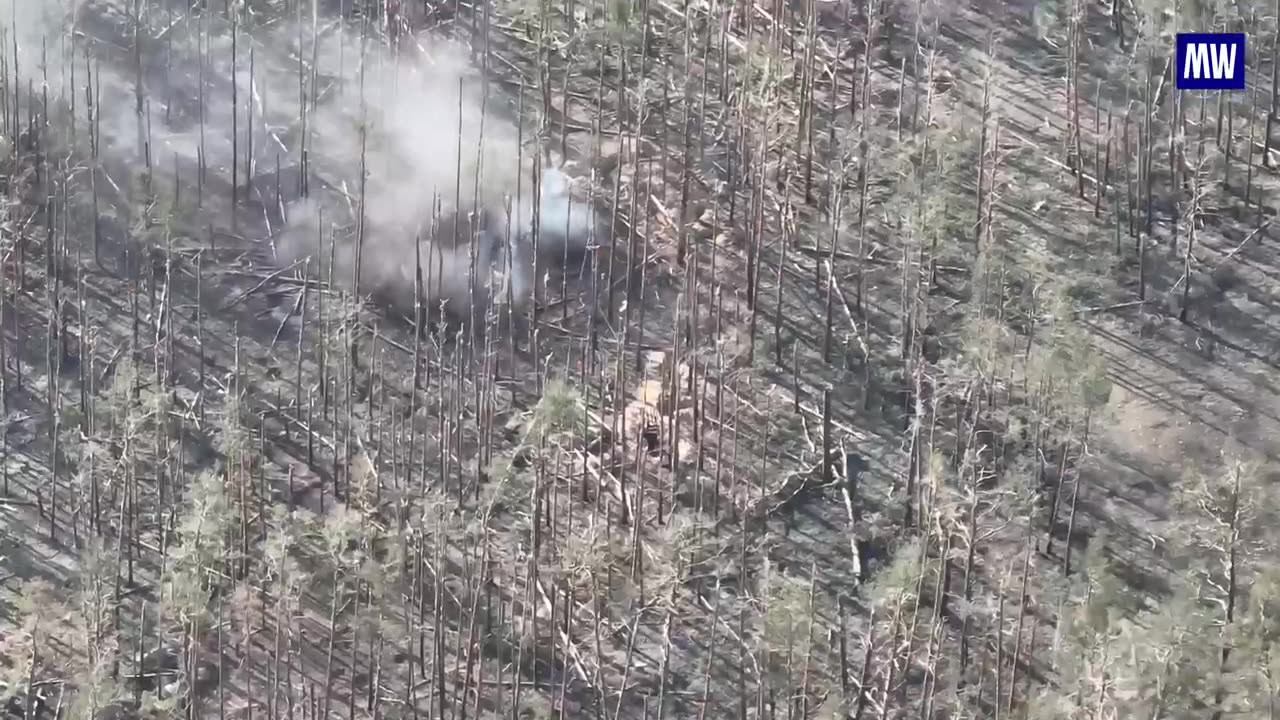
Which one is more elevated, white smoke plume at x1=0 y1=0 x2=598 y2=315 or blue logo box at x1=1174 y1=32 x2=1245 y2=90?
blue logo box at x1=1174 y1=32 x2=1245 y2=90

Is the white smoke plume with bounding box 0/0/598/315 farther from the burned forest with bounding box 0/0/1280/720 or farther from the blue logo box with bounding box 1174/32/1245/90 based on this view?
the blue logo box with bounding box 1174/32/1245/90

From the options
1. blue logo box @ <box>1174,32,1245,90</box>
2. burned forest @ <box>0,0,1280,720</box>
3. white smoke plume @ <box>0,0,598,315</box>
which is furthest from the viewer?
blue logo box @ <box>1174,32,1245,90</box>

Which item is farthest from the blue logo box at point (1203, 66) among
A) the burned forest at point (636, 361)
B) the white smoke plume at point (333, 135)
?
the white smoke plume at point (333, 135)

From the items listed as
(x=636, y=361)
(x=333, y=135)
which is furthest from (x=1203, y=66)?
(x=333, y=135)

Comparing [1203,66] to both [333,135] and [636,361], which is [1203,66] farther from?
[333,135]

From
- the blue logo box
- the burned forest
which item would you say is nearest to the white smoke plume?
the burned forest

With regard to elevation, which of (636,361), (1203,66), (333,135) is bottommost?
(636,361)
